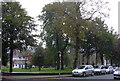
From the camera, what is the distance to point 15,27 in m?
30.6

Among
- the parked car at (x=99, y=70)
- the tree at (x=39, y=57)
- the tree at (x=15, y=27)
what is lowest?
the parked car at (x=99, y=70)

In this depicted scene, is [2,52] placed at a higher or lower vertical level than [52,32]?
lower

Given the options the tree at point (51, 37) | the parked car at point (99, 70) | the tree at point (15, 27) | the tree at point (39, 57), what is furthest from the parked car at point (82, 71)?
the tree at point (39, 57)

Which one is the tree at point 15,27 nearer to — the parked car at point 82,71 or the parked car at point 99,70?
the parked car at point 82,71

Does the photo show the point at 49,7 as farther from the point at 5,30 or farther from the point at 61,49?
the point at 61,49

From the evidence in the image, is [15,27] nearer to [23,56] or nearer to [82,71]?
[82,71]

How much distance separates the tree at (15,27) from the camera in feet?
97.4

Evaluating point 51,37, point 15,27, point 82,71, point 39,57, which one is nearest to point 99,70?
point 82,71

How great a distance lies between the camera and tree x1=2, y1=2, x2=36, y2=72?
29702mm

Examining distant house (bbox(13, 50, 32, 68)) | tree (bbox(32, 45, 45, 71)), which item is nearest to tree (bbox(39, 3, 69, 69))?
tree (bbox(32, 45, 45, 71))

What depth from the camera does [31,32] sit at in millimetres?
34469

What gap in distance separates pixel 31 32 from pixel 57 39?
42.7 ft

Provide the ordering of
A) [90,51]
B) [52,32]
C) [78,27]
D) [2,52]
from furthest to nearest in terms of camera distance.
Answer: [90,51], [52,32], [78,27], [2,52]

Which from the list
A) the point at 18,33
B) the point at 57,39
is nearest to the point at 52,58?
the point at 57,39
